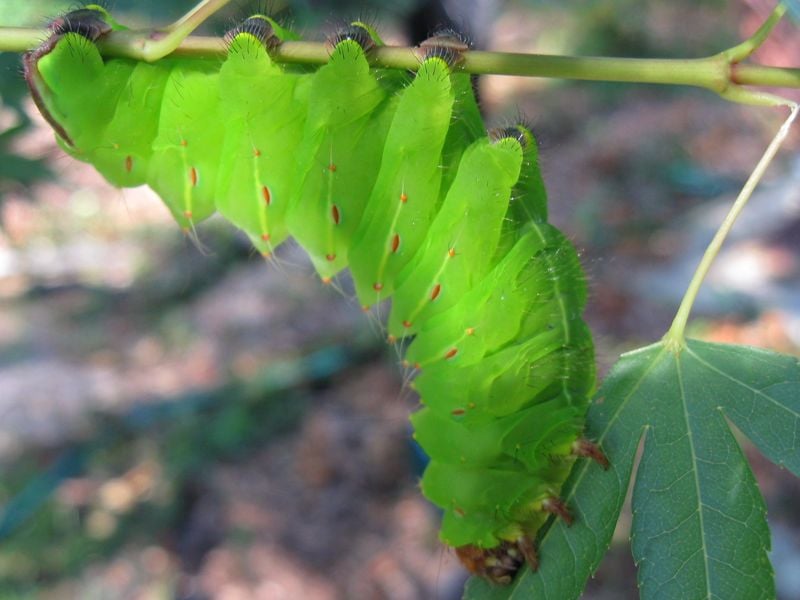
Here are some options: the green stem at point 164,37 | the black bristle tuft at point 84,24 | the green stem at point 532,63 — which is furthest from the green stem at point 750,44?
the black bristle tuft at point 84,24

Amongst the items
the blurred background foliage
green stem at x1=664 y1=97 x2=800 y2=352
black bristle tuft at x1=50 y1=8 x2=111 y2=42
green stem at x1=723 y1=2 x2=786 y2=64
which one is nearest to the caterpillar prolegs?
black bristle tuft at x1=50 y1=8 x2=111 y2=42

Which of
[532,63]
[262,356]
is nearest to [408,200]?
[532,63]

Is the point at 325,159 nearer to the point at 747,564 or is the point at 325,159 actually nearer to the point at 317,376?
the point at 747,564

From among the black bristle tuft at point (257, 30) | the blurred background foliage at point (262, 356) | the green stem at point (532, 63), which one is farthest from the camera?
the blurred background foliage at point (262, 356)

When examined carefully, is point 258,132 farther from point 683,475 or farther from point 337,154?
point 683,475

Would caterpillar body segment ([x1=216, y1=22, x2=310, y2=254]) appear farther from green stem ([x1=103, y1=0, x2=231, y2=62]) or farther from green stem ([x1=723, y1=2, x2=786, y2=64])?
green stem ([x1=723, y1=2, x2=786, y2=64])

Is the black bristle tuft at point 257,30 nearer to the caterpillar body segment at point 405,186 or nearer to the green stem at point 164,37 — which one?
the green stem at point 164,37
